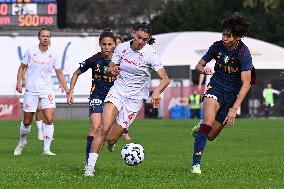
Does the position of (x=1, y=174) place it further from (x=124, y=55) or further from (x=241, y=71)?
(x=241, y=71)

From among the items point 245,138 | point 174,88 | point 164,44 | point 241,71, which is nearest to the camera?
point 241,71

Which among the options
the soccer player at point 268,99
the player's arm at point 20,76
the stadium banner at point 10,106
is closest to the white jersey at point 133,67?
the player's arm at point 20,76

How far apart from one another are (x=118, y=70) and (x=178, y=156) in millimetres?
5008

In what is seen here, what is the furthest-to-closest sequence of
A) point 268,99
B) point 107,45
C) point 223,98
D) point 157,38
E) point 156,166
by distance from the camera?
point 157,38 < point 268,99 < point 156,166 < point 107,45 < point 223,98

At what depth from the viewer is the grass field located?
13.0m

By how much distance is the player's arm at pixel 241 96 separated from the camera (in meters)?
13.9

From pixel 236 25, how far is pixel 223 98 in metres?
1.08

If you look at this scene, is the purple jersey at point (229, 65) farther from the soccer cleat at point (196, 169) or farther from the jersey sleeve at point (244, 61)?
the soccer cleat at point (196, 169)

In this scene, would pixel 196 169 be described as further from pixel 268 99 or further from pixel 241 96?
pixel 268 99

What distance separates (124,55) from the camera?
14484 mm

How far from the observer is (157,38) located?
67500mm

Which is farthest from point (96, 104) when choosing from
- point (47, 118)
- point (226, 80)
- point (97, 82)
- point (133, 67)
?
point (47, 118)

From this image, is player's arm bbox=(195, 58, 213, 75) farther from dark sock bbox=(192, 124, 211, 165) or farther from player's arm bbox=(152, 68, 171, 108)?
dark sock bbox=(192, 124, 211, 165)

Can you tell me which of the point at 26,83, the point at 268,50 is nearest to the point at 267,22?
the point at 268,50
